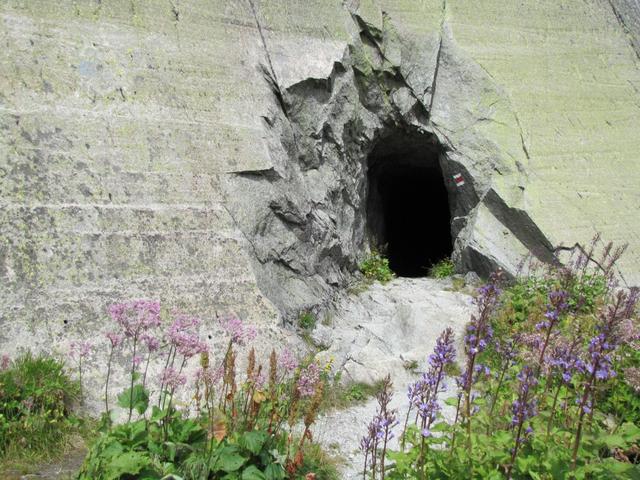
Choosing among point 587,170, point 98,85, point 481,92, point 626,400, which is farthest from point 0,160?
point 587,170

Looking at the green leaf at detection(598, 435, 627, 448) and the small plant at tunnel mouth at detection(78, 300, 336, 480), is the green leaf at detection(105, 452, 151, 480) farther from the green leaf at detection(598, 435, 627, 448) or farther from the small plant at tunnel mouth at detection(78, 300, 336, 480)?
the green leaf at detection(598, 435, 627, 448)

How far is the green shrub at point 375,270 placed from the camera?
342 inches

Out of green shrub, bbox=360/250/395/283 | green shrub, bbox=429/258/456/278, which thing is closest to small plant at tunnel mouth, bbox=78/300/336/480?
green shrub, bbox=360/250/395/283

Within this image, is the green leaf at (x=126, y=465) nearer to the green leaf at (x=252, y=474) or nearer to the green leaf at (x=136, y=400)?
the green leaf at (x=136, y=400)

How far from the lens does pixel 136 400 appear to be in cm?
326

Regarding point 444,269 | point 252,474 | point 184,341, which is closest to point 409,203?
point 444,269

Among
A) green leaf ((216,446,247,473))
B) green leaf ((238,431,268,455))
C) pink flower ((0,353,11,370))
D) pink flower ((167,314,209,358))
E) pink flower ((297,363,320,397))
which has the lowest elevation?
pink flower ((0,353,11,370))

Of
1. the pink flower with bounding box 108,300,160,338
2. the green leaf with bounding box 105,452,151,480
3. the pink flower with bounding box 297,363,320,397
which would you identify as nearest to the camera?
the green leaf with bounding box 105,452,151,480

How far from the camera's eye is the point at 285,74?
750 centimetres

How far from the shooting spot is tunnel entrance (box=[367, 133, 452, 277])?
1029 cm

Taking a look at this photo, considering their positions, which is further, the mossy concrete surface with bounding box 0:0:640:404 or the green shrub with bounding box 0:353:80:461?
the mossy concrete surface with bounding box 0:0:640:404

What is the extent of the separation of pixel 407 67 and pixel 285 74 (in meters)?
2.53

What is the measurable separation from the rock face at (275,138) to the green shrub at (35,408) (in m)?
0.47

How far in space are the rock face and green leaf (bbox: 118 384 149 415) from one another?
6.21 ft
